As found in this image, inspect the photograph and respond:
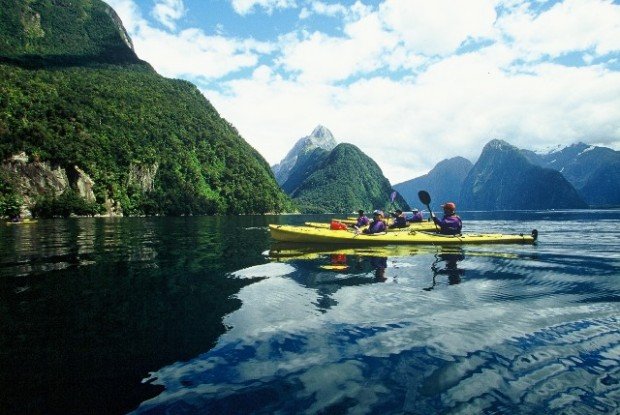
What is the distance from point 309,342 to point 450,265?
1010 centimetres

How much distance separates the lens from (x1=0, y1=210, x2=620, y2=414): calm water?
184 inches

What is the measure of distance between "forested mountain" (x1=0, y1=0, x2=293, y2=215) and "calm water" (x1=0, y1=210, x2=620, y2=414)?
75221mm

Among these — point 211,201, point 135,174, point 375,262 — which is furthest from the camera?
point 211,201

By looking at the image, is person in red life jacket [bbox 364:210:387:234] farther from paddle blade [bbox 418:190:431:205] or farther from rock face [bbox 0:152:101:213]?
rock face [bbox 0:152:101:213]

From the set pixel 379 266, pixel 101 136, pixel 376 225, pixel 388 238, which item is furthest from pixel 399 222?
pixel 101 136

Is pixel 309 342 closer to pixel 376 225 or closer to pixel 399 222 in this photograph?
pixel 376 225

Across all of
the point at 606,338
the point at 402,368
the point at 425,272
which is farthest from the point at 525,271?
the point at 402,368

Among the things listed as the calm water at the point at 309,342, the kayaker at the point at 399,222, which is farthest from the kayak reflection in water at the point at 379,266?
the kayaker at the point at 399,222

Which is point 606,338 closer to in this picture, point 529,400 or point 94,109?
point 529,400

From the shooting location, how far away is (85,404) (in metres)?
4.54

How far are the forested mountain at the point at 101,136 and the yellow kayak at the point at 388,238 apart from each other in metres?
68.3

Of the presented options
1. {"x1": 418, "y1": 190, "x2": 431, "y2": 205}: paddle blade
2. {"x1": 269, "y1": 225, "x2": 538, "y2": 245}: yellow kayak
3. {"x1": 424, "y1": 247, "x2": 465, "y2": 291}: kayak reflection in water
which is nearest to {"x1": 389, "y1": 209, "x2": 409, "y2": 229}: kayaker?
{"x1": 418, "y1": 190, "x2": 431, "y2": 205}: paddle blade

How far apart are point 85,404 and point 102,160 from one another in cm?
11715

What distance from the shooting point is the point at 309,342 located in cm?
663
